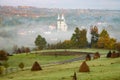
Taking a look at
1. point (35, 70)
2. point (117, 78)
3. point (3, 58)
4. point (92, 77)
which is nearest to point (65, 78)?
point (92, 77)

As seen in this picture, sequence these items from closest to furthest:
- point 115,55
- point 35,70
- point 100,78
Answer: point 100,78 → point 35,70 → point 115,55

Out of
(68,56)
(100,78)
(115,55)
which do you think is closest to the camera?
(100,78)

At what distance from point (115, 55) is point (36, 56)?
186ft

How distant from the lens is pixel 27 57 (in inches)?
6604

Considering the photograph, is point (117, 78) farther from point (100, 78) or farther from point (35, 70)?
point (35, 70)

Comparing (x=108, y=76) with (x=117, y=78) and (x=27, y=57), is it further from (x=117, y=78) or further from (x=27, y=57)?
(x=27, y=57)

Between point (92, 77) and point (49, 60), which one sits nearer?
point (92, 77)

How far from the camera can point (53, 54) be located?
564ft

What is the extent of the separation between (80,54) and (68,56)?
382 inches

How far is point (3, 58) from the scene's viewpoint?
144 m

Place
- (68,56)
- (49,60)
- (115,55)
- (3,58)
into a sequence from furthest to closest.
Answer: (68,56)
(49,60)
(3,58)
(115,55)

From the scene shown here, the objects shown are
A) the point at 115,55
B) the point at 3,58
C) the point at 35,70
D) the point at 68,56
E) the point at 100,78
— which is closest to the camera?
the point at 100,78

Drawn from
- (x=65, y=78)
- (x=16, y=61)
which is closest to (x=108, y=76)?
(x=65, y=78)

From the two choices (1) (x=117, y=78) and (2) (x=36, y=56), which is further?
(2) (x=36, y=56)
